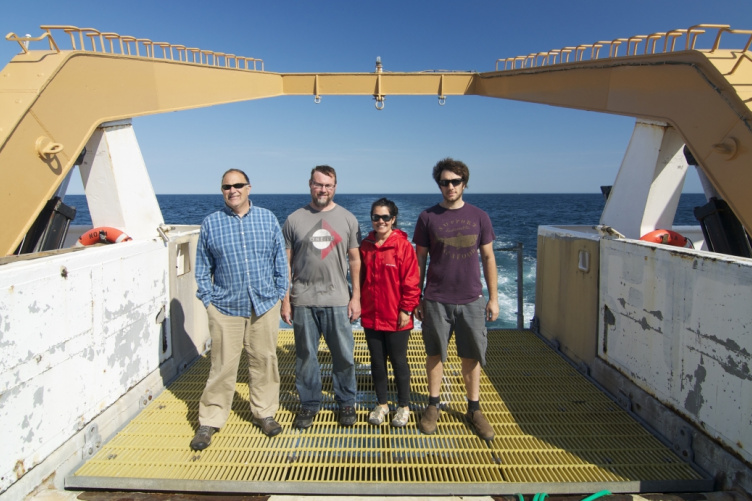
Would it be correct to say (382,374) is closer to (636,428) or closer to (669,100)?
(636,428)

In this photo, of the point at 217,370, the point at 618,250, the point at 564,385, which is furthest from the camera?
the point at 564,385

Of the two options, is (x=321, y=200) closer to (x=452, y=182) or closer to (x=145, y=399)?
(x=452, y=182)

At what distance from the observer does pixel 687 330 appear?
10.2ft

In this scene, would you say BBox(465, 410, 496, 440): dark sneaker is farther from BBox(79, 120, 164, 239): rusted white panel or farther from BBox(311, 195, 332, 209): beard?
BBox(79, 120, 164, 239): rusted white panel

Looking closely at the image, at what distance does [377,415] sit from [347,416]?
236 millimetres

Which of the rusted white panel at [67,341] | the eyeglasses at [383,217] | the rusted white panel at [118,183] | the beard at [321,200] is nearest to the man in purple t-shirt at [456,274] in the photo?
the eyeglasses at [383,217]

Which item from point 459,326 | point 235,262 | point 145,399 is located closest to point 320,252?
point 235,262

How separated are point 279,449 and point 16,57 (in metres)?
3.56

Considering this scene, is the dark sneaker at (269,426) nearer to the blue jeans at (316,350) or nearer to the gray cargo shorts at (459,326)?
the blue jeans at (316,350)

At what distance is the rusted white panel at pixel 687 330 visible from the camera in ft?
8.65

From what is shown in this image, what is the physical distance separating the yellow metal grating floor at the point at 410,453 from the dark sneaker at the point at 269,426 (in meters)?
0.05

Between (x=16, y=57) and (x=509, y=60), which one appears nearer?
(x=16, y=57)

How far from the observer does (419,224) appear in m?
3.50

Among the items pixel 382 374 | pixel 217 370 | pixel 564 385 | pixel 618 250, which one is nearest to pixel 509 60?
pixel 618 250
